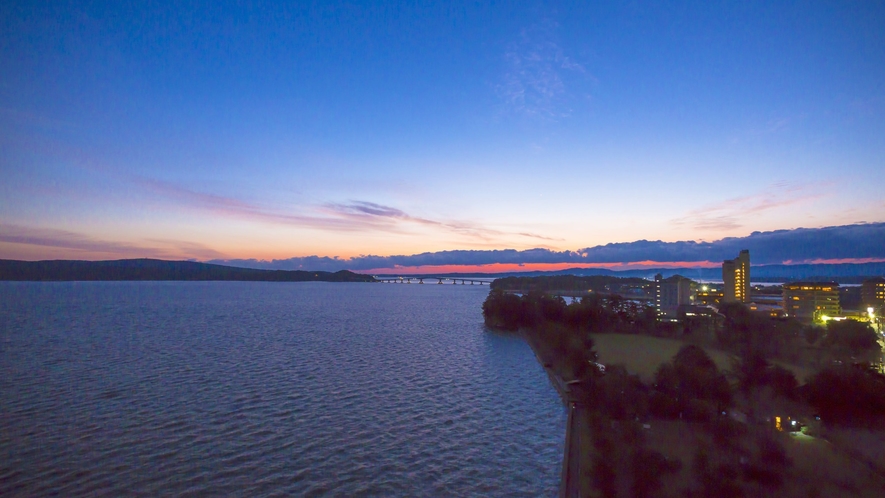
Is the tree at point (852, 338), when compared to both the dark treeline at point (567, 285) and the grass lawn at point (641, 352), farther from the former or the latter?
the dark treeline at point (567, 285)

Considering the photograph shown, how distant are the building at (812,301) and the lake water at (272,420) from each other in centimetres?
4057

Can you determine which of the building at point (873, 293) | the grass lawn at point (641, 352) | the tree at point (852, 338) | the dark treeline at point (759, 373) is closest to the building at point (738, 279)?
the building at point (873, 293)

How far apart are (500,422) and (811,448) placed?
764 centimetres

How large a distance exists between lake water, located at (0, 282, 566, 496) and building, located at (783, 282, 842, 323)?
40568 millimetres

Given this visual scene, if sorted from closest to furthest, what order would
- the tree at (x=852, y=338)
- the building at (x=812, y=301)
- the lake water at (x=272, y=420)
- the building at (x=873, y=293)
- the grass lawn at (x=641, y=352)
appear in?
1. the lake water at (x=272, y=420)
2. the grass lawn at (x=641, y=352)
3. the tree at (x=852, y=338)
4. the building at (x=812, y=301)
5. the building at (x=873, y=293)

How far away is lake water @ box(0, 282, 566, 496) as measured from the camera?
982 cm

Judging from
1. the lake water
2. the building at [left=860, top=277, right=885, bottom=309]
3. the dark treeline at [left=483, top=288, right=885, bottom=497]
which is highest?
the building at [left=860, top=277, right=885, bottom=309]

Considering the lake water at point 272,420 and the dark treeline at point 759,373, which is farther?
the dark treeline at point 759,373

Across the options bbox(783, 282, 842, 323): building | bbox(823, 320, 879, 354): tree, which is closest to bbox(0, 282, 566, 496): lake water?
bbox(823, 320, 879, 354): tree

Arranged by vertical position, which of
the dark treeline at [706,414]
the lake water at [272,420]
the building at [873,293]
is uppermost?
the building at [873,293]

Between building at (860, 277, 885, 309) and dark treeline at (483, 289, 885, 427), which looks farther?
building at (860, 277, 885, 309)

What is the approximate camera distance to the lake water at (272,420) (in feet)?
32.2

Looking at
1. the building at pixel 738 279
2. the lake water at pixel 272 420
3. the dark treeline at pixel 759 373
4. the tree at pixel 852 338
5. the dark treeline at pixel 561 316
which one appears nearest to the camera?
the lake water at pixel 272 420

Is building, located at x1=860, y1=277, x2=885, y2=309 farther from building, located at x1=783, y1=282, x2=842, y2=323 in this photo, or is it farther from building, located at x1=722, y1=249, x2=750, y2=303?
building, located at x1=722, y1=249, x2=750, y2=303
